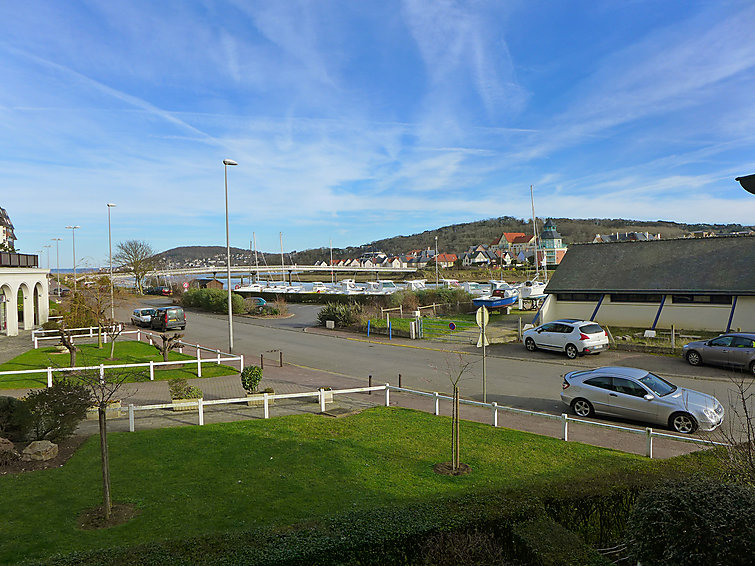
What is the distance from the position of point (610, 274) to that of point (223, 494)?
26153 millimetres

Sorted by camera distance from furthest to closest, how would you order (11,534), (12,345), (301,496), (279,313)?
(279,313)
(12,345)
(301,496)
(11,534)

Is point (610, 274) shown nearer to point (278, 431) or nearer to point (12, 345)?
point (278, 431)

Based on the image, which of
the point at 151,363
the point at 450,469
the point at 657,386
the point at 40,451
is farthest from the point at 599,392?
the point at 151,363

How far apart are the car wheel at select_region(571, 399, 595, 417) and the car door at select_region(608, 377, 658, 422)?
59cm

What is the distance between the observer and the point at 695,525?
4.14 metres

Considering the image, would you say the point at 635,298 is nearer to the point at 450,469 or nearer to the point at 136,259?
the point at 450,469

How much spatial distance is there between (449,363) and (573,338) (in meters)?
5.63

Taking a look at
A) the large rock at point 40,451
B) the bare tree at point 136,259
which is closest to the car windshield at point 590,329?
the large rock at point 40,451

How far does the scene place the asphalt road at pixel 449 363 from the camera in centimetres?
1667

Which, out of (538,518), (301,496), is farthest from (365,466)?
(538,518)

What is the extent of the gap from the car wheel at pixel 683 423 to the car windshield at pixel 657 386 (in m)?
0.68

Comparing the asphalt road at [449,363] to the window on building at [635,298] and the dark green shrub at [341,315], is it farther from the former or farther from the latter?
the window on building at [635,298]

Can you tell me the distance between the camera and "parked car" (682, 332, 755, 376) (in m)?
18.0

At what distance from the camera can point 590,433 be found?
12.0m
